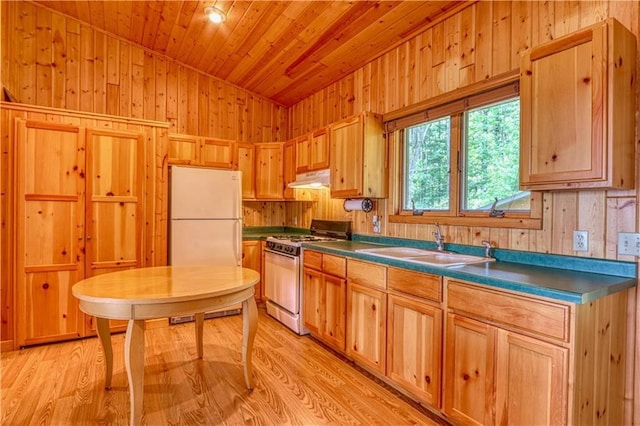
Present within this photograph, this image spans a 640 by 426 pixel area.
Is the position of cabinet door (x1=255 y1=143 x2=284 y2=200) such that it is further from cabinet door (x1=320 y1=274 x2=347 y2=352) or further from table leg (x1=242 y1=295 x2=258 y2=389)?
table leg (x1=242 y1=295 x2=258 y2=389)

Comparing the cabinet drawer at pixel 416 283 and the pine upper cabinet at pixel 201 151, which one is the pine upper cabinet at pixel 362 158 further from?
the pine upper cabinet at pixel 201 151

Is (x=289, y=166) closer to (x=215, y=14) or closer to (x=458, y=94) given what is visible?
(x=215, y=14)

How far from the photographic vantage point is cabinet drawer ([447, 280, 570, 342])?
1413 millimetres

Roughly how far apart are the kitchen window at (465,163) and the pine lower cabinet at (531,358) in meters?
0.70

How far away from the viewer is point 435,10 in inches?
102

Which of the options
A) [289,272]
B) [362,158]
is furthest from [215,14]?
[289,272]

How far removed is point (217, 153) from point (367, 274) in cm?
269

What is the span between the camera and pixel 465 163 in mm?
2627

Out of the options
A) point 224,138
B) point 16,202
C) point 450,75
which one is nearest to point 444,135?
point 450,75

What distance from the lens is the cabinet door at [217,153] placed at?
4.22 m

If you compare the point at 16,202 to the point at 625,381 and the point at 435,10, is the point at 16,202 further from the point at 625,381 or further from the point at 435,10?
the point at 625,381

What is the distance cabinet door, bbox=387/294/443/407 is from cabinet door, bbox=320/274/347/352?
1.77ft

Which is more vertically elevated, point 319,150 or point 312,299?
point 319,150

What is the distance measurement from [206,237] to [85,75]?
2.36 metres
